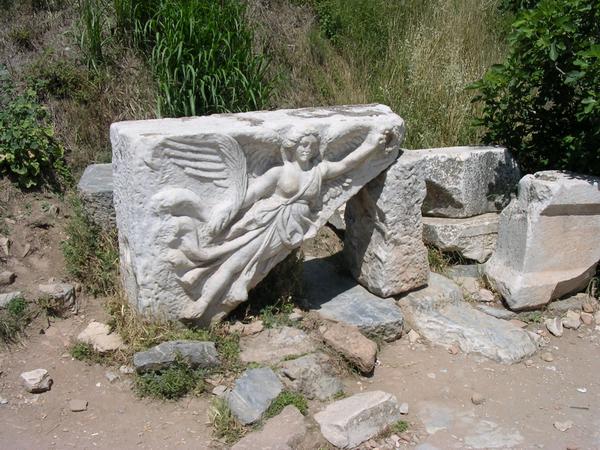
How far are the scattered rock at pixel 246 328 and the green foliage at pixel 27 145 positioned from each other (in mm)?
2274

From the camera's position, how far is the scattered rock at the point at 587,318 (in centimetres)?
471

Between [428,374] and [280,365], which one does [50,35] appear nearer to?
[280,365]

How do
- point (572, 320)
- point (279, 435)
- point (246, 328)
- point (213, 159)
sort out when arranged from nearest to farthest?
1. point (279, 435)
2. point (213, 159)
3. point (246, 328)
4. point (572, 320)

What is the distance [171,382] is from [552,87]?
3.63 m

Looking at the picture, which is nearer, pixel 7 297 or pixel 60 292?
pixel 7 297

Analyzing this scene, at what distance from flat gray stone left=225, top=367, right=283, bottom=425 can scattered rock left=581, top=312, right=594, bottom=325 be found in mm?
2416

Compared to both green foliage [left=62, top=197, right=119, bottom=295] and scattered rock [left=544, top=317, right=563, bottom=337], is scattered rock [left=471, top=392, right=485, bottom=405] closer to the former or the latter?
scattered rock [left=544, top=317, right=563, bottom=337]

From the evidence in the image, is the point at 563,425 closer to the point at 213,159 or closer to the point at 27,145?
the point at 213,159

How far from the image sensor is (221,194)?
3.78 m

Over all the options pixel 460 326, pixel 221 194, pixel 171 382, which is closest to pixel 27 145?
pixel 221 194

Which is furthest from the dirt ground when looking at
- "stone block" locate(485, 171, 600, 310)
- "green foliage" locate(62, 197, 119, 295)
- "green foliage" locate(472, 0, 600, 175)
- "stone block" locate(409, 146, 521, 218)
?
"green foliage" locate(472, 0, 600, 175)

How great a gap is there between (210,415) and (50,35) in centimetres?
458

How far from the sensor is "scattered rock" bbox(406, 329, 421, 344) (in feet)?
14.4

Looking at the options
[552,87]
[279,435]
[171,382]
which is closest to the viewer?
[279,435]
